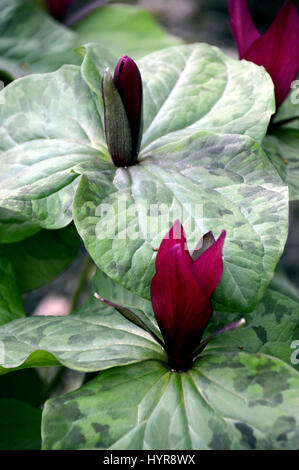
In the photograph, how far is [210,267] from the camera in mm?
440

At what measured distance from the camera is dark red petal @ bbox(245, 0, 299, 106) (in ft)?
2.01

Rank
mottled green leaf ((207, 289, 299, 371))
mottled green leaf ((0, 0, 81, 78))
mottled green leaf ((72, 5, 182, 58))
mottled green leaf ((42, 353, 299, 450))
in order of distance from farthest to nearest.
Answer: mottled green leaf ((72, 5, 182, 58))
mottled green leaf ((0, 0, 81, 78))
mottled green leaf ((207, 289, 299, 371))
mottled green leaf ((42, 353, 299, 450))

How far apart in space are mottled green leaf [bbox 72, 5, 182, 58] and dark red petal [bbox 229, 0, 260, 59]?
0.38 meters

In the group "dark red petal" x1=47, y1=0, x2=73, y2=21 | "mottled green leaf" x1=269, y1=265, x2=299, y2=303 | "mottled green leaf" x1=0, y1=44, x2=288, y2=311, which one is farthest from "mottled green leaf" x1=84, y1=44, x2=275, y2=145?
"dark red petal" x1=47, y1=0, x2=73, y2=21

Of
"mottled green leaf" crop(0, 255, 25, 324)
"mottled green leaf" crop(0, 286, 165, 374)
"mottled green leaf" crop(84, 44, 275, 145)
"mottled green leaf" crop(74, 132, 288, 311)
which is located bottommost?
"mottled green leaf" crop(0, 255, 25, 324)

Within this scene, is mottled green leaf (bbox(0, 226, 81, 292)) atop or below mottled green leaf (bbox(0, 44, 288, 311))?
below

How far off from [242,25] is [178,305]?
40cm

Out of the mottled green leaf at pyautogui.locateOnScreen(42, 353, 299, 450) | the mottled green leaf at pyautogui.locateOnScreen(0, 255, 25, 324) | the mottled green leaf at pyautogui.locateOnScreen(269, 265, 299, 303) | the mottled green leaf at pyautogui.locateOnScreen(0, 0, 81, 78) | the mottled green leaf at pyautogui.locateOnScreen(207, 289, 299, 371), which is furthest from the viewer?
the mottled green leaf at pyautogui.locateOnScreen(0, 0, 81, 78)

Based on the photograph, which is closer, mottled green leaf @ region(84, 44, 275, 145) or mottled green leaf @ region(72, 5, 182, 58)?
mottled green leaf @ region(84, 44, 275, 145)

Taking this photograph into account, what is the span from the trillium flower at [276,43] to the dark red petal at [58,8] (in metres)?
0.62

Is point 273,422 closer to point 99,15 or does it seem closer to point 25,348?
point 25,348

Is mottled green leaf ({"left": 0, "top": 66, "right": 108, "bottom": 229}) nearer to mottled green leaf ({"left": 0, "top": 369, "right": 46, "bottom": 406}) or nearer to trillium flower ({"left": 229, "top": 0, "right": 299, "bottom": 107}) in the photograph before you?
trillium flower ({"left": 229, "top": 0, "right": 299, "bottom": 107})

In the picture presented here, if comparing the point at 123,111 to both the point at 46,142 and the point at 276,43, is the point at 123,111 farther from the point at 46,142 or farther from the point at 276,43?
the point at 276,43

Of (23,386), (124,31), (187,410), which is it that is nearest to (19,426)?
(23,386)
